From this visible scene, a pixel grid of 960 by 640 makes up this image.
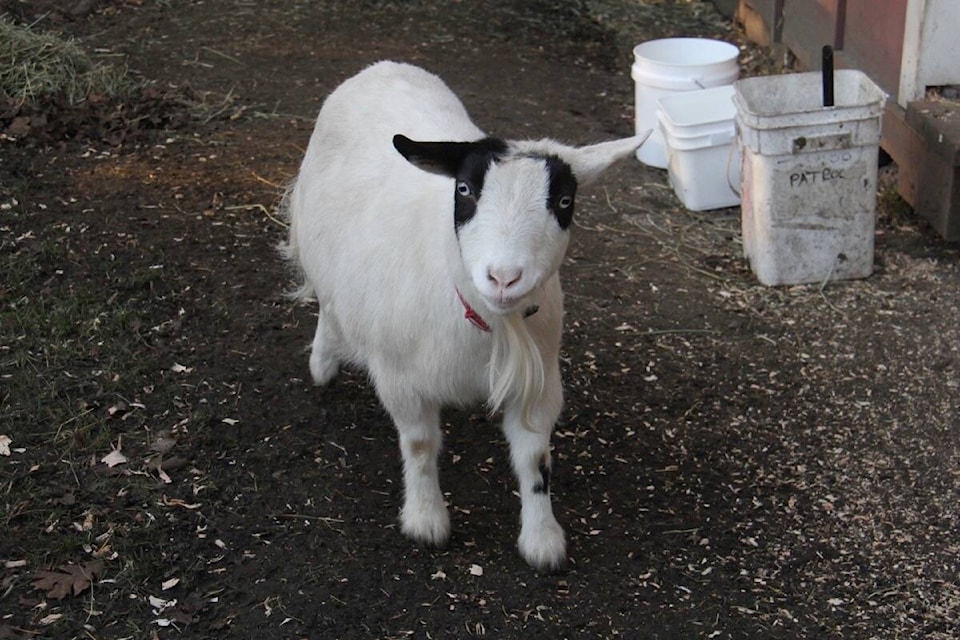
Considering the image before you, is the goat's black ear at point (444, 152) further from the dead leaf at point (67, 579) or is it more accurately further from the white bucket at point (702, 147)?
the white bucket at point (702, 147)

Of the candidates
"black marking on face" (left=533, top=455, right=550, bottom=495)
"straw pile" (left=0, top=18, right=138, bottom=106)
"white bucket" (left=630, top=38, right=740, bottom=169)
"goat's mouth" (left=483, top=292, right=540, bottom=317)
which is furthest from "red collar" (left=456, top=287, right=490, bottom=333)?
"straw pile" (left=0, top=18, right=138, bottom=106)

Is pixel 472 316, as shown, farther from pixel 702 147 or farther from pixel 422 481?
pixel 702 147

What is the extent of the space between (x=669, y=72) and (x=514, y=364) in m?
3.25

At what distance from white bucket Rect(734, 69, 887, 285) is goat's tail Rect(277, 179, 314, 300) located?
6.24ft

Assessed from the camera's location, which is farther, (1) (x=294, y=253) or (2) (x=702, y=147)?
(2) (x=702, y=147)

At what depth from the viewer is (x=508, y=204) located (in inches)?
114

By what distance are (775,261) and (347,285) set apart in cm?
223

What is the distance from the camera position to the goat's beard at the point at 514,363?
311 cm

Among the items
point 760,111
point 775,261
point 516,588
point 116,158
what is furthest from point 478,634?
point 116,158

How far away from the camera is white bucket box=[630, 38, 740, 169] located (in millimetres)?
5953

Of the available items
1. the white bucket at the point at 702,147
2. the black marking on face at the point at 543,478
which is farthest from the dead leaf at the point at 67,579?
the white bucket at the point at 702,147

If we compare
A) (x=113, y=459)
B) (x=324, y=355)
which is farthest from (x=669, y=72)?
(x=113, y=459)

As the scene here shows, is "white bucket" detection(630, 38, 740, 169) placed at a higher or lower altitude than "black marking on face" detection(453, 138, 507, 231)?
lower

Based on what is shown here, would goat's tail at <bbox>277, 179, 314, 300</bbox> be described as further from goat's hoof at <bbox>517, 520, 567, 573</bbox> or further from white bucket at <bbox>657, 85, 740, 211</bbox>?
white bucket at <bbox>657, 85, 740, 211</bbox>
